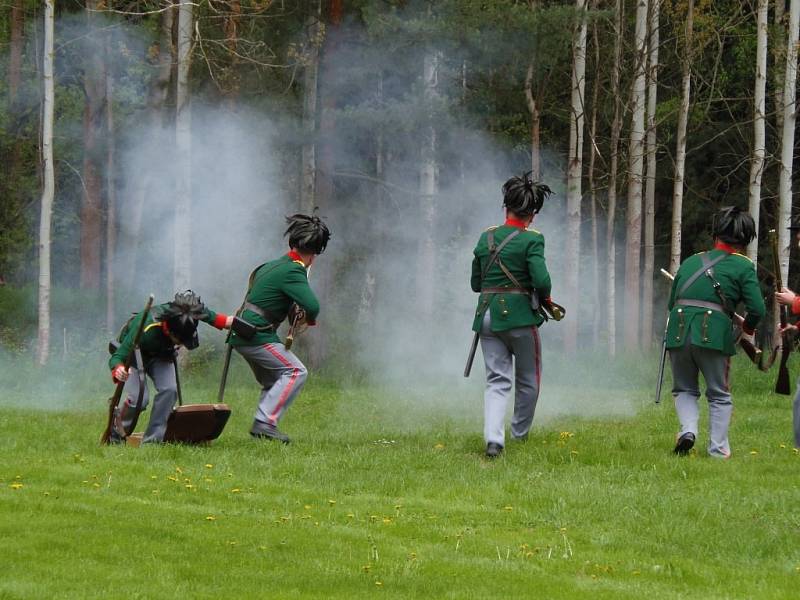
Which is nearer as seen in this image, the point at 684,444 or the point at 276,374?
the point at 684,444

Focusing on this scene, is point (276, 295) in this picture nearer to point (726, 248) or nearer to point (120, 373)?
point (120, 373)

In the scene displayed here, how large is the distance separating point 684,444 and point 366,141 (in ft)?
61.9

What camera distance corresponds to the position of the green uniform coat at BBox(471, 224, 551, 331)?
435 inches

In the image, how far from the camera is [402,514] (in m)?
8.66

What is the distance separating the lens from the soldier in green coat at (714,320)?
10.7 meters

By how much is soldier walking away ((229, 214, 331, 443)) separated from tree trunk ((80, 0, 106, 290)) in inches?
768

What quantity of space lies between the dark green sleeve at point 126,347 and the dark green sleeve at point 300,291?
1344 millimetres

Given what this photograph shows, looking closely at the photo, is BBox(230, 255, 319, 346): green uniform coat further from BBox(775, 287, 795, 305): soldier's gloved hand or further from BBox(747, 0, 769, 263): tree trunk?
BBox(747, 0, 769, 263): tree trunk

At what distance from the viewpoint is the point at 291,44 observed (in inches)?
919

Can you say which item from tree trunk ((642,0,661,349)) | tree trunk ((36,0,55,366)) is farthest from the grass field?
tree trunk ((642,0,661,349))

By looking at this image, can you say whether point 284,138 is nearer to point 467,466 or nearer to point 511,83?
point 511,83

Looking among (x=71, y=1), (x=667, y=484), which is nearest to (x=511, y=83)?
(x=71, y=1)

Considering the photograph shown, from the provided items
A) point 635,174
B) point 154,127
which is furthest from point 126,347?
point 154,127

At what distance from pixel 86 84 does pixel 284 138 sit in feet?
23.4
